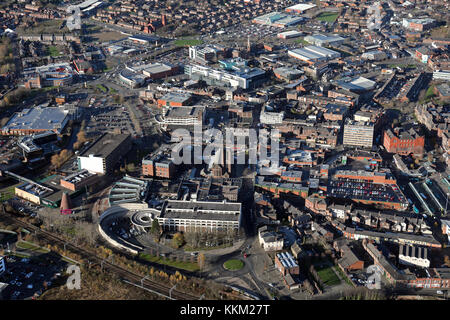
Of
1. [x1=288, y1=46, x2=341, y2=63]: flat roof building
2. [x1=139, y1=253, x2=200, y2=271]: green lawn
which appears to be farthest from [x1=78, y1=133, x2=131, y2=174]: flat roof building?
[x1=288, y1=46, x2=341, y2=63]: flat roof building

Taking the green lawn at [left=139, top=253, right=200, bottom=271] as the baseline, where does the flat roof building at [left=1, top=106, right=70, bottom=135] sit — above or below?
above

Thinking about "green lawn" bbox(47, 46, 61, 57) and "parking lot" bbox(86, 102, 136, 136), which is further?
"green lawn" bbox(47, 46, 61, 57)

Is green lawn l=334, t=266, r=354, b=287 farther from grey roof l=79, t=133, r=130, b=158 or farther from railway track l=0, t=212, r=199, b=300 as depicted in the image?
grey roof l=79, t=133, r=130, b=158

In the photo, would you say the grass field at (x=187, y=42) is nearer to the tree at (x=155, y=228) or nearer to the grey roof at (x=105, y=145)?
the grey roof at (x=105, y=145)

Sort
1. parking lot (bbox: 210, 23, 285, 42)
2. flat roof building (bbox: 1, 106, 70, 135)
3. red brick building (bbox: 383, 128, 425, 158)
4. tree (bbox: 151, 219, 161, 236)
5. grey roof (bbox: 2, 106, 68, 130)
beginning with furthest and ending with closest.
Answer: parking lot (bbox: 210, 23, 285, 42), grey roof (bbox: 2, 106, 68, 130), flat roof building (bbox: 1, 106, 70, 135), red brick building (bbox: 383, 128, 425, 158), tree (bbox: 151, 219, 161, 236)

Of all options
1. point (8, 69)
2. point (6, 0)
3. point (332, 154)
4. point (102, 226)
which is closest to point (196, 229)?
point (102, 226)

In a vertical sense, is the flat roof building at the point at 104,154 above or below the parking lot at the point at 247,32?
below

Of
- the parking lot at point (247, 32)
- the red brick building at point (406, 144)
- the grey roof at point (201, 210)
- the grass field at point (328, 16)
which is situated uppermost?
the grass field at point (328, 16)

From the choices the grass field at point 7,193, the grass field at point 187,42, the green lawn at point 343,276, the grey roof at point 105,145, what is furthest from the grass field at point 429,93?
the grass field at point 7,193
